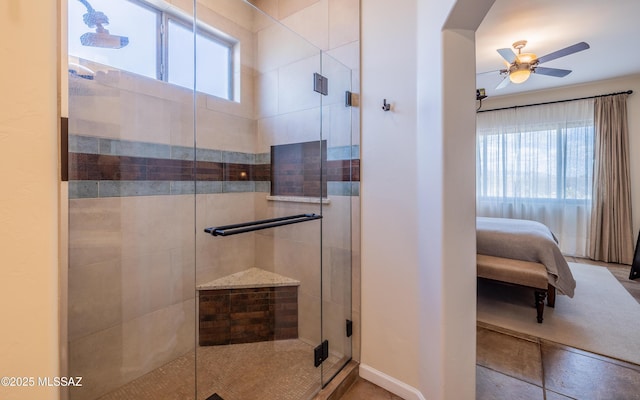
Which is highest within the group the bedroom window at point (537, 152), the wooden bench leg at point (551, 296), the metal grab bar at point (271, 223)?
the bedroom window at point (537, 152)

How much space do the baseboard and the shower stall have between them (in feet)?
0.50

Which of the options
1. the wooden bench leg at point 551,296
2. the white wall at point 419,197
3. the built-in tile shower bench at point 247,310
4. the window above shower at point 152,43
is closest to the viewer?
the white wall at point 419,197

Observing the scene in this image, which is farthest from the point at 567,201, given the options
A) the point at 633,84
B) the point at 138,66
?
the point at 138,66

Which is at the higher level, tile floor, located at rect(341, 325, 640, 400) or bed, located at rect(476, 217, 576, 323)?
bed, located at rect(476, 217, 576, 323)

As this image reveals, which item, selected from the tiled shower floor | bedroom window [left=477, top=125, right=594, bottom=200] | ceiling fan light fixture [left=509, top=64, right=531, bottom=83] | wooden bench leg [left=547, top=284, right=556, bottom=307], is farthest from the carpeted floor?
ceiling fan light fixture [left=509, top=64, right=531, bottom=83]

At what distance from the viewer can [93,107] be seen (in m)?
1.44

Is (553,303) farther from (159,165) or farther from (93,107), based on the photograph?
(93,107)

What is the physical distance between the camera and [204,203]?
6.60ft

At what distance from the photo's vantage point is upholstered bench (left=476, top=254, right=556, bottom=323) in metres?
2.31

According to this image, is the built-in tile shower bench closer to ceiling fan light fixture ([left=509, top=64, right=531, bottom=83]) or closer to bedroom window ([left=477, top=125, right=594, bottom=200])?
ceiling fan light fixture ([left=509, top=64, right=531, bottom=83])

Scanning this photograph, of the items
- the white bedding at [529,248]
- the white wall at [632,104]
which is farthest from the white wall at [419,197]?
the white wall at [632,104]

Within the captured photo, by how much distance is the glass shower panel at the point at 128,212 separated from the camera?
140cm
